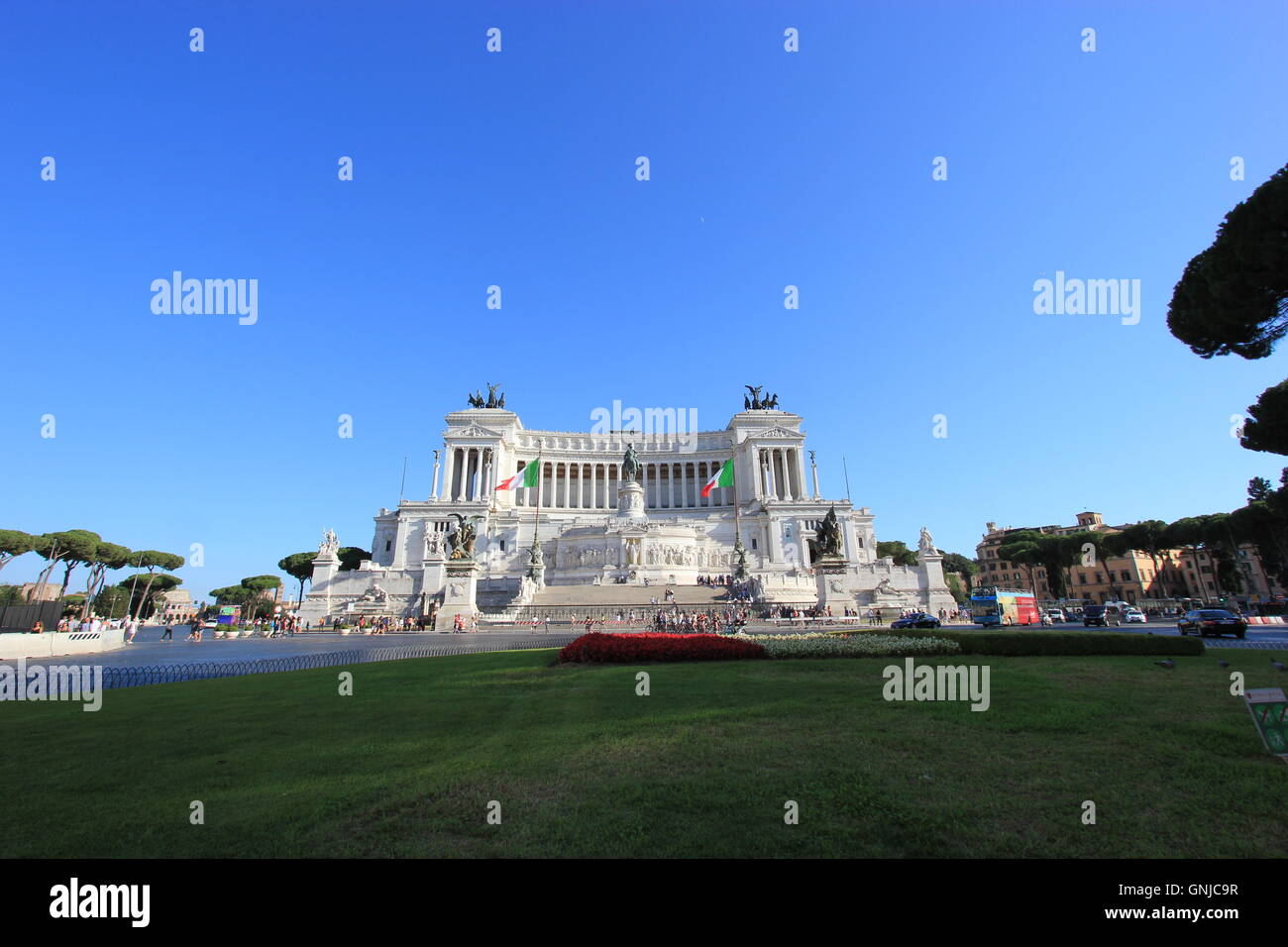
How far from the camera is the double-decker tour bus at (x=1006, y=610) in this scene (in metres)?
41.5

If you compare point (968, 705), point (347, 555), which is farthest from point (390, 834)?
point (347, 555)

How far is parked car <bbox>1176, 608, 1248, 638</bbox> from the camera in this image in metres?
27.6

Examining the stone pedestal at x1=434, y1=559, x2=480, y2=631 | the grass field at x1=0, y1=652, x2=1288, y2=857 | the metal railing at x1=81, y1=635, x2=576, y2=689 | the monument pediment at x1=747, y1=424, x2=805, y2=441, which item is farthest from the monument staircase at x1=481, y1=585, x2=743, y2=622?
the monument pediment at x1=747, y1=424, x2=805, y2=441

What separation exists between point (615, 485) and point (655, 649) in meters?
82.6

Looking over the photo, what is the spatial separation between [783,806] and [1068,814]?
239 cm

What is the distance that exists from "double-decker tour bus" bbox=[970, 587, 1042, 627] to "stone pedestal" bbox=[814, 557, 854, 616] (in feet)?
35.3

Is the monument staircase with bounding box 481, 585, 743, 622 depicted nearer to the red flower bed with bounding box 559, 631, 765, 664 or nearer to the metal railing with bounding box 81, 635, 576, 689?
the metal railing with bounding box 81, 635, 576, 689

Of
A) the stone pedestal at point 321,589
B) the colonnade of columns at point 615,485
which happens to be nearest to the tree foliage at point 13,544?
the stone pedestal at point 321,589

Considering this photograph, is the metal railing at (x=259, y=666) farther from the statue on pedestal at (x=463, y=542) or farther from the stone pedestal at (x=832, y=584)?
the stone pedestal at (x=832, y=584)

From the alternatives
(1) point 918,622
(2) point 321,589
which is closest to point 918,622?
(1) point 918,622

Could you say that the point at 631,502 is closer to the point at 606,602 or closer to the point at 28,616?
the point at 606,602

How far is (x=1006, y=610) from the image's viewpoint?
4228 centimetres
